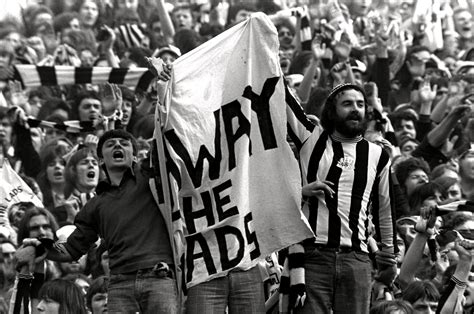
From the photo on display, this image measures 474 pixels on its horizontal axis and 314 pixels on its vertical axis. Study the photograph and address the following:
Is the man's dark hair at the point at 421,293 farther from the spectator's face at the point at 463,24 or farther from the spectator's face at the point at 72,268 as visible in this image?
the spectator's face at the point at 463,24

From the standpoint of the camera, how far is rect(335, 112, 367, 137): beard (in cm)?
1124

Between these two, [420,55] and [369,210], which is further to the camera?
[420,55]

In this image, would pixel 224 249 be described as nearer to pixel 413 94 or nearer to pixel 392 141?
pixel 392 141

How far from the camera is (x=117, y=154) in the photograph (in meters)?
11.6

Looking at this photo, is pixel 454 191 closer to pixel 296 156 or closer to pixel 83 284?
pixel 83 284

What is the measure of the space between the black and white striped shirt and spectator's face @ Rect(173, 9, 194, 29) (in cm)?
931

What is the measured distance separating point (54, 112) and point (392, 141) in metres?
3.48

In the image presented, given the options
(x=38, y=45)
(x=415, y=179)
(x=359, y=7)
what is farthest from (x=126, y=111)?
(x=359, y=7)

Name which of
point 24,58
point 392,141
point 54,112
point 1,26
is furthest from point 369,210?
point 1,26

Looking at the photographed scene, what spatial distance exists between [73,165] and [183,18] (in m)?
5.69

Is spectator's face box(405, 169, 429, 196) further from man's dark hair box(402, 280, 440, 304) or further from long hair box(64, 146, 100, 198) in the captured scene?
long hair box(64, 146, 100, 198)

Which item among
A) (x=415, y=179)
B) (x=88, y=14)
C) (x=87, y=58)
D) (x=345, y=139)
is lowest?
(x=415, y=179)

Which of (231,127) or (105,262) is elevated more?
(231,127)

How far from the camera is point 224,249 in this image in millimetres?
11109
